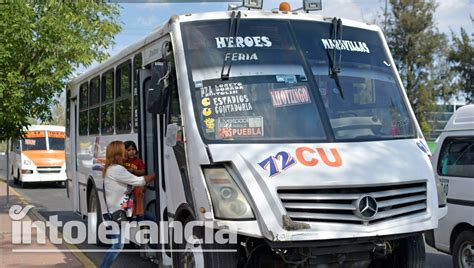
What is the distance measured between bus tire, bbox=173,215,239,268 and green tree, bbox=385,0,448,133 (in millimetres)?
45443

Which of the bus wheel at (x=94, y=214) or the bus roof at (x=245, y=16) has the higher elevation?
the bus roof at (x=245, y=16)

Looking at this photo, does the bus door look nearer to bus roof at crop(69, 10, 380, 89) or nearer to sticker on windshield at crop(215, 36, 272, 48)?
bus roof at crop(69, 10, 380, 89)

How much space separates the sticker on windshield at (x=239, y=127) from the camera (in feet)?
17.1

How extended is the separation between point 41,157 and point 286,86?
67.5 ft

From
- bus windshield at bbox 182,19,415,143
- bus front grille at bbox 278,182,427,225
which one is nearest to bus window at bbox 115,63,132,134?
bus windshield at bbox 182,19,415,143

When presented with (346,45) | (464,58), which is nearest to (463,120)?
(346,45)

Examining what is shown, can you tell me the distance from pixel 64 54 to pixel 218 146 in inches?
304

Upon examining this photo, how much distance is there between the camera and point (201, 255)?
16.8 ft

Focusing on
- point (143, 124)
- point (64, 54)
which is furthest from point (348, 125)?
point (64, 54)

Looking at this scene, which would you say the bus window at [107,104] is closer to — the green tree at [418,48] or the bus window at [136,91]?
the bus window at [136,91]

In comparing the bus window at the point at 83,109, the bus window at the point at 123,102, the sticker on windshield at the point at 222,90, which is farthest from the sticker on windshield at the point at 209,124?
the bus window at the point at 83,109

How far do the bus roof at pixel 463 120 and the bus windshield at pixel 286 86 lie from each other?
189 cm

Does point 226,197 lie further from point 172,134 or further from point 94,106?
point 94,106

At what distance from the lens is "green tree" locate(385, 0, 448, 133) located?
48.8 metres
